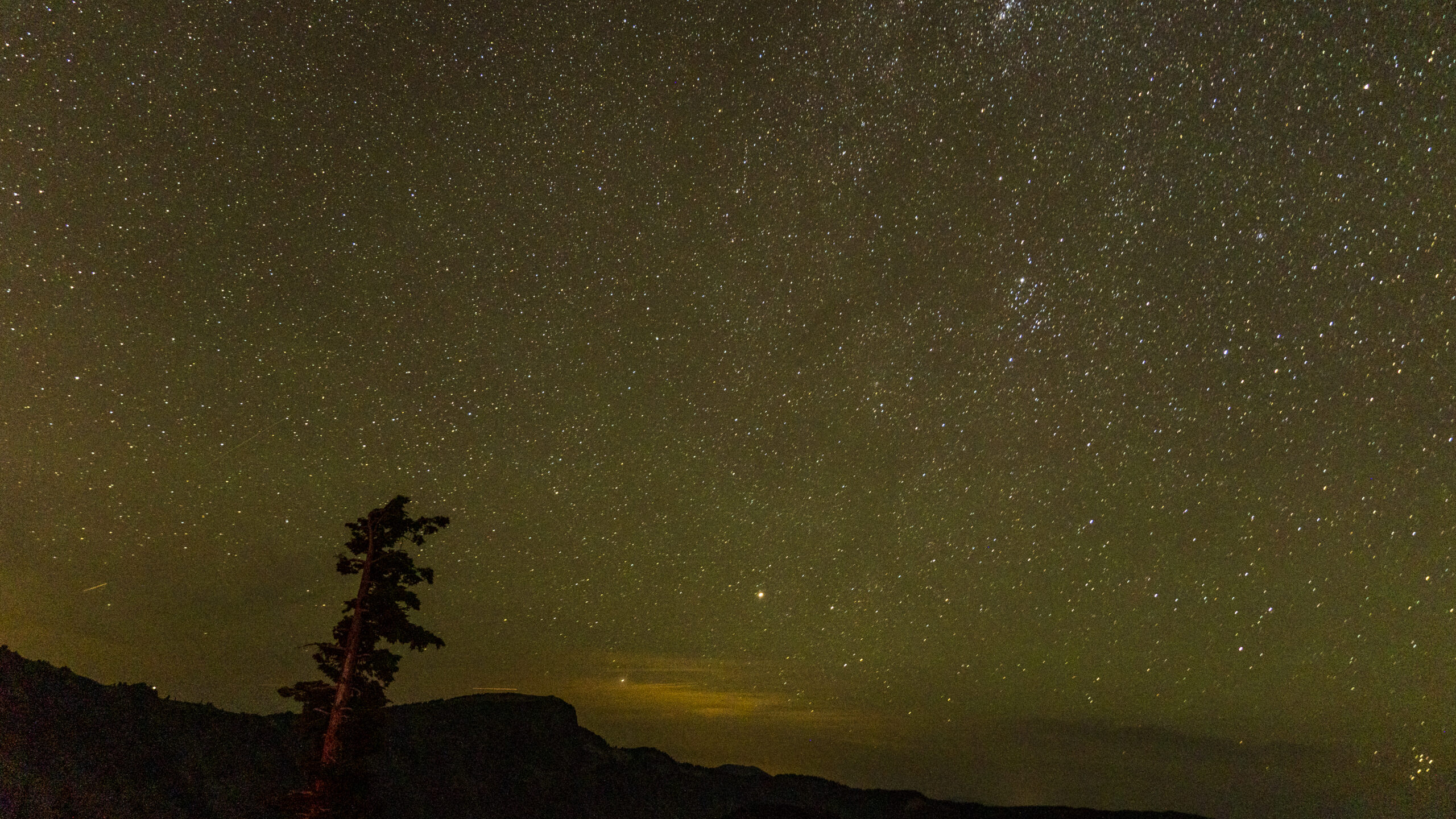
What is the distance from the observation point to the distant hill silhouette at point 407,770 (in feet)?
80.2

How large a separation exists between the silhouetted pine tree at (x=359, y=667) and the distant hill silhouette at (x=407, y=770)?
1099mm

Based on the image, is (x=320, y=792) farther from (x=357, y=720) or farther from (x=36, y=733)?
(x=36, y=733)

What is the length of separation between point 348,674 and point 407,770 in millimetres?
74221

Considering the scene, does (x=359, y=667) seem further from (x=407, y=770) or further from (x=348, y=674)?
(x=407, y=770)

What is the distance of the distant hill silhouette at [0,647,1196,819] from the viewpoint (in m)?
24.5

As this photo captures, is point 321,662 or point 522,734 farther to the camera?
point 522,734

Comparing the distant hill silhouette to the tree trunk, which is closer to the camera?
the tree trunk

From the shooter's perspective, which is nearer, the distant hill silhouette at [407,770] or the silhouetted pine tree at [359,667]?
the silhouetted pine tree at [359,667]

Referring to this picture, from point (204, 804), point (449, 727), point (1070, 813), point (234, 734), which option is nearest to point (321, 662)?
point (204, 804)

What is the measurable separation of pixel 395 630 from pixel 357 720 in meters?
1.34

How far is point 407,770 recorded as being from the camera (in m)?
77.2

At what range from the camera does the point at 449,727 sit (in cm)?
9394

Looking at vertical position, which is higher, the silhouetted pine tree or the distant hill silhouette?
the silhouetted pine tree

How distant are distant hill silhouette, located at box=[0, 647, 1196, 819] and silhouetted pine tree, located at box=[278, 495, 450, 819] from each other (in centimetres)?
110
